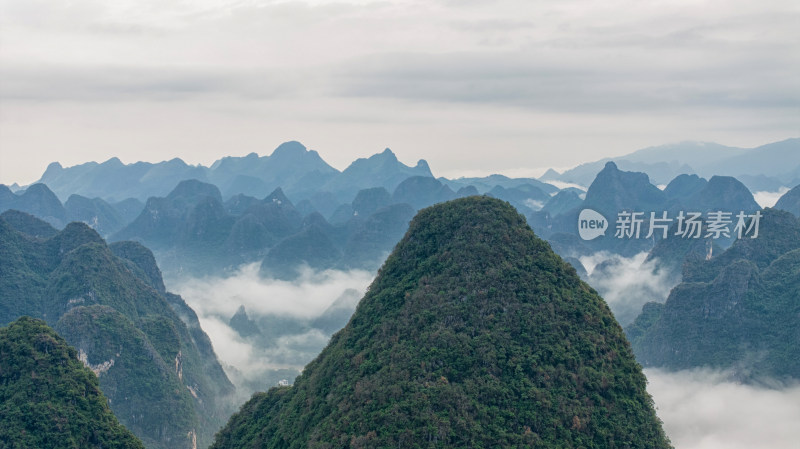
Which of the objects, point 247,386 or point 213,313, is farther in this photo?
point 213,313

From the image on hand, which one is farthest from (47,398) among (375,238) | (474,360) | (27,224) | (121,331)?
(375,238)

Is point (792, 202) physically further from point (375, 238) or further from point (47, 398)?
point (47, 398)

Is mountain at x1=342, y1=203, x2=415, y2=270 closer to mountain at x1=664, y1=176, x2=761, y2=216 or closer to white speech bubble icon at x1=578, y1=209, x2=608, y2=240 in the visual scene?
white speech bubble icon at x1=578, y1=209, x2=608, y2=240

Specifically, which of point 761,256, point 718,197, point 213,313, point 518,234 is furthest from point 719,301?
point 718,197

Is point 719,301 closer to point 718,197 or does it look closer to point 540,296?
point 540,296

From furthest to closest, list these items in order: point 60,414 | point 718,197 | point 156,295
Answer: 1. point 718,197
2. point 156,295
3. point 60,414

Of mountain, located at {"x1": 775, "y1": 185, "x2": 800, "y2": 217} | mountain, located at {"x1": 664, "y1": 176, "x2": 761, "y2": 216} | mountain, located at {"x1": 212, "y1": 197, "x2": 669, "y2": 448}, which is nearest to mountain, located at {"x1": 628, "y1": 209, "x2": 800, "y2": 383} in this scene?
mountain, located at {"x1": 212, "y1": 197, "x2": 669, "y2": 448}

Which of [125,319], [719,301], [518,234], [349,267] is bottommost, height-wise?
[719,301]
